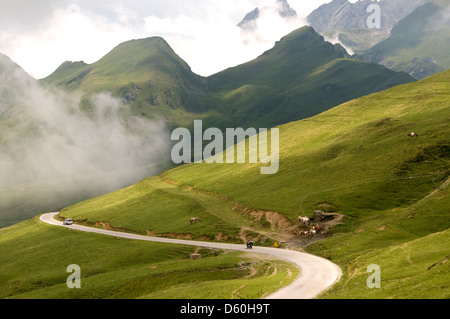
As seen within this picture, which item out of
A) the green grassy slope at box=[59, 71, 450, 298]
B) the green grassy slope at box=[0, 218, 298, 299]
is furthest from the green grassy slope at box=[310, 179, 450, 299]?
the green grassy slope at box=[0, 218, 298, 299]

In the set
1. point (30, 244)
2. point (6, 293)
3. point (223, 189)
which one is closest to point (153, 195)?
point (223, 189)

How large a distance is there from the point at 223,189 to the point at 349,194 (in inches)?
1865

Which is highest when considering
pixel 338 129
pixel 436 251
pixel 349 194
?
pixel 338 129

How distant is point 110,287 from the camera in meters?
64.4

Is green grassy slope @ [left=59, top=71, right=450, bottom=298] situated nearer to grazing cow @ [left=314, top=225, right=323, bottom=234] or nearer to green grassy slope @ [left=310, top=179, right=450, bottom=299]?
green grassy slope @ [left=310, top=179, right=450, bottom=299]

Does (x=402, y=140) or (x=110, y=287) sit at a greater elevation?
(x=402, y=140)

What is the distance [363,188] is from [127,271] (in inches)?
2384

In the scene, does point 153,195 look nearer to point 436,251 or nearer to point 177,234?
point 177,234

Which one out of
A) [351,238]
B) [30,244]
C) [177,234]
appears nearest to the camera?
[351,238]

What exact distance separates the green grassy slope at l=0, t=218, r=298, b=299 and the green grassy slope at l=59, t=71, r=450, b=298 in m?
12.1

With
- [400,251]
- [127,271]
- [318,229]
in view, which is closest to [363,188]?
[318,229]

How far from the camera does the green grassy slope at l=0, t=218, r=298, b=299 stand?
175 feet
